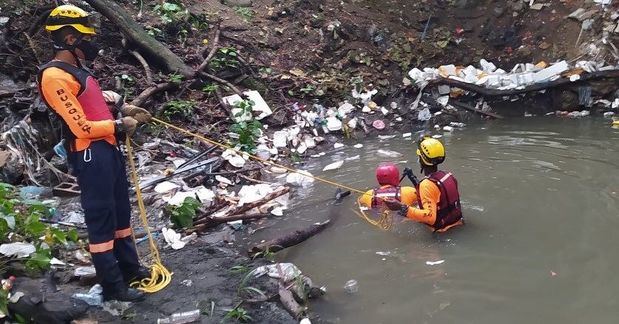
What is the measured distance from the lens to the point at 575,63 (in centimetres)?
1027

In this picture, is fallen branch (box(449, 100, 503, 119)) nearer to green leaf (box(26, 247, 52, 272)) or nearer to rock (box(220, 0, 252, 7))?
rock (box(220, 0, 252, 7))

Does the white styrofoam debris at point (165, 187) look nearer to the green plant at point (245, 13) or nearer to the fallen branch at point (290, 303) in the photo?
the fallen branch at point (290, 303)

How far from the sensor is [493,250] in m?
4.75

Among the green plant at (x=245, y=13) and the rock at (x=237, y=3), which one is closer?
the green plant at (x=245, y=13)

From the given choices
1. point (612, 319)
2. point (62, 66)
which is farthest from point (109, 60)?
point (612, 319)

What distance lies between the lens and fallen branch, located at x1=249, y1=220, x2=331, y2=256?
16.0 ft

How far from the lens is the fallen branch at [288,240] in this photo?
4887mm

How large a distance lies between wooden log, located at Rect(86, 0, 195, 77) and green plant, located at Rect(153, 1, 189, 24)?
1.09m

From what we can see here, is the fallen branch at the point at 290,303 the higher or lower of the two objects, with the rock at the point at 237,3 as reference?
lower

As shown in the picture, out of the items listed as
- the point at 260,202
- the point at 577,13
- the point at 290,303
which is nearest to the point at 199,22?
the point at 260,202

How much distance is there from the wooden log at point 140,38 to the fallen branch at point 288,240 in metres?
4.81

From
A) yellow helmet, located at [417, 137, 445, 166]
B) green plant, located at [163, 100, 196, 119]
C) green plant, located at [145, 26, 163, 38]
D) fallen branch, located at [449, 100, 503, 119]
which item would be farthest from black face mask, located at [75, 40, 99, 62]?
fallen branch, located at [449, 100, 503, 119]

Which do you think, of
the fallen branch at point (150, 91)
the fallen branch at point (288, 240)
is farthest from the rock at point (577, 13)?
the fallen branch at point (288, 240)

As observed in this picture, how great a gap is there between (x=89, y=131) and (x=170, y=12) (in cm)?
779
